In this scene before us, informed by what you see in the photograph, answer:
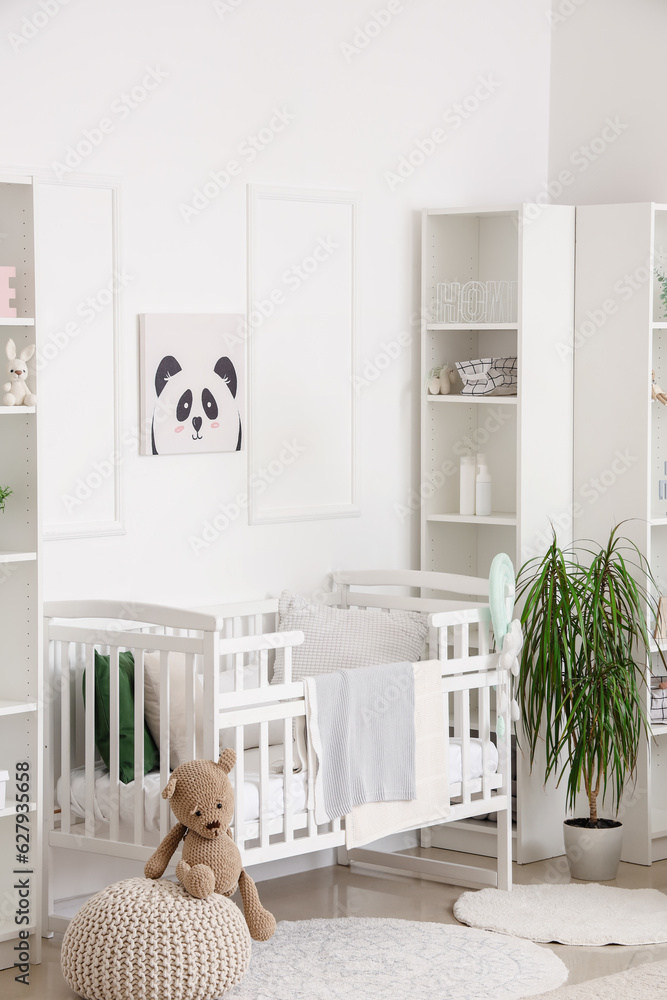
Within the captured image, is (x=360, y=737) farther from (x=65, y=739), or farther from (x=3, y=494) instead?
(x=3, y=494)

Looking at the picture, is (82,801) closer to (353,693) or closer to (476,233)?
(353,693)

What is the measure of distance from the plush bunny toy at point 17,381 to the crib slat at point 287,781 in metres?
0.98

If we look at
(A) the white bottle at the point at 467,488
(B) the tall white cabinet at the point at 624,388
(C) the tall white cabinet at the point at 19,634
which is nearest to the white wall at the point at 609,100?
(B) the tall white cabinet at the point at 624,388

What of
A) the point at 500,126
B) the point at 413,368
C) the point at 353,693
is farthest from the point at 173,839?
the point at 500,126

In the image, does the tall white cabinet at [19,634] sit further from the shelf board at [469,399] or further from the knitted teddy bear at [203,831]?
the shelf board at [469,399]

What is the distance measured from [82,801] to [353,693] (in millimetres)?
748

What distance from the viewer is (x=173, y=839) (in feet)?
10.1

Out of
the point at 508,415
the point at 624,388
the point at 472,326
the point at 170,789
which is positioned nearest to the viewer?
the point at 170,789

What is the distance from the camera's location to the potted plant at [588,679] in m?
3.84

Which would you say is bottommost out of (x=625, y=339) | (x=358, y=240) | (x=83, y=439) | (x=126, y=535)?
(x=126, y=535)

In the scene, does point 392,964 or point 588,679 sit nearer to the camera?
point 392,964

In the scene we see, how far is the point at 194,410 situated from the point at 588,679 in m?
1.35

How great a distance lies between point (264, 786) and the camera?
3195 mm

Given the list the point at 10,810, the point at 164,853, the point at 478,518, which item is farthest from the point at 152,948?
the point at 478,518
